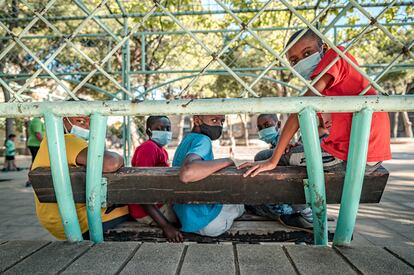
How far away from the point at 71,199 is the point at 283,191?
1011mm

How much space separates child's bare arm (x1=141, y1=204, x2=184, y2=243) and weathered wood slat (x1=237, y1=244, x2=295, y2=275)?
65cm

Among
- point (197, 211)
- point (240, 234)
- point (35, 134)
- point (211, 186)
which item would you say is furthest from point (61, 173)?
point (35, 134)

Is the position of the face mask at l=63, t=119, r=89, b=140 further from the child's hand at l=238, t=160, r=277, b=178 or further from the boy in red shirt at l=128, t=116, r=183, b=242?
the child's hand at l=238, t=160, r=277, b=178

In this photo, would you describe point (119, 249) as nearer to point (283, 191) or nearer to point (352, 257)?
point (283, 191)

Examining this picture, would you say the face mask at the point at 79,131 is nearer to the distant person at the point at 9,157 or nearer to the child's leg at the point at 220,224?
the child's leg at the point at 220,224

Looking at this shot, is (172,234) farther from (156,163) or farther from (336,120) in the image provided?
(336,120)

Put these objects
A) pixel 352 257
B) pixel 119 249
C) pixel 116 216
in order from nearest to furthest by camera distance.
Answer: pixel 352 257
pixel 119 249
pixel 116 216

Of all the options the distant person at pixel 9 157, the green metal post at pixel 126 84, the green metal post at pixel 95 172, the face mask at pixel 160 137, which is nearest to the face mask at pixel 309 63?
the green metal post at pixel 95 172

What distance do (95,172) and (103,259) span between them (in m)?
0.39

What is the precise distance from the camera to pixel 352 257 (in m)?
1.38

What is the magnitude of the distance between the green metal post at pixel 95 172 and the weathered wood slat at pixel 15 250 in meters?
0.24

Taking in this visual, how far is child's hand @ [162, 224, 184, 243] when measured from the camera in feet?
6.72

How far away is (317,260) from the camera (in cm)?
135

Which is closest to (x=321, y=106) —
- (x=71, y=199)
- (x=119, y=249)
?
(x=119, y=249)
